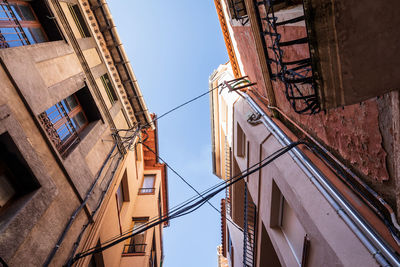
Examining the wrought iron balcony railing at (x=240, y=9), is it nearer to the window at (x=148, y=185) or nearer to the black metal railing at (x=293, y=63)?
the black metal railing at (x=293, y=63)

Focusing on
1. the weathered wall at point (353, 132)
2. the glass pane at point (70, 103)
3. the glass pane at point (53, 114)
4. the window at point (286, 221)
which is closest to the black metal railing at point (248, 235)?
the window at point (286, 221)

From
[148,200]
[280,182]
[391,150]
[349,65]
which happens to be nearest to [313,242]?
[280,182]

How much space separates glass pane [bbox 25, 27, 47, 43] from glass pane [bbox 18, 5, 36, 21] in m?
0.31

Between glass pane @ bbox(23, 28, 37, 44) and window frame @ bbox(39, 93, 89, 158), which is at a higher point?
glass pane @ bbox(23, 28, 37, 44)

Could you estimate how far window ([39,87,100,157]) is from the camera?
596cm

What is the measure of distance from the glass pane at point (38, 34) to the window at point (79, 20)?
1.95 metres

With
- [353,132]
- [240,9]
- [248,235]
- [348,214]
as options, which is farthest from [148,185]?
[353,132]

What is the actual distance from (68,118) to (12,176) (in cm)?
258

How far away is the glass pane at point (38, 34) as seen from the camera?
6.44 metres

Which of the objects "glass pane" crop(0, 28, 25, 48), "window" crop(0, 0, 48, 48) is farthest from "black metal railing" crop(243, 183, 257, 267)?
"window" crop(0, 0, 48, 48)

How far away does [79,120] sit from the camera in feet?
25.6

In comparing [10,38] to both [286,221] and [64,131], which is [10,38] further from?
[286,221]

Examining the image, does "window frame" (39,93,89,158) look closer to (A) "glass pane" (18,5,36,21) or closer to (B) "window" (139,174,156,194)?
(A) "glass pane" (18,5,36,21)

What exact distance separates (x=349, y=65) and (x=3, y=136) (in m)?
5.84
